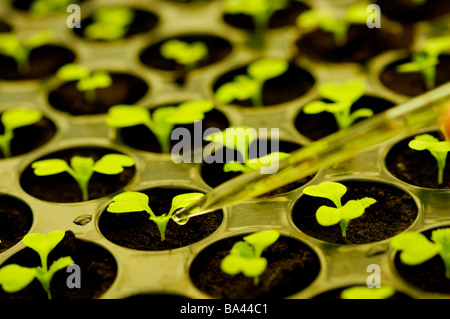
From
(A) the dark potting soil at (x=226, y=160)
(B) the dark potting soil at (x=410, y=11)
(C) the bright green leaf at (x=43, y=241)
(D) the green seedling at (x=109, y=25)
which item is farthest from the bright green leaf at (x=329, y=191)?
(D) the green seedling at (x=109, y=25)

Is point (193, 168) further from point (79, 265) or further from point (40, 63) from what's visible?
point (40, 63)

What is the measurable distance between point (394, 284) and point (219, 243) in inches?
11.3

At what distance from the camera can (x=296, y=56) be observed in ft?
4.91

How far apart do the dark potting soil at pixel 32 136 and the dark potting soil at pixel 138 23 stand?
16.7 inches

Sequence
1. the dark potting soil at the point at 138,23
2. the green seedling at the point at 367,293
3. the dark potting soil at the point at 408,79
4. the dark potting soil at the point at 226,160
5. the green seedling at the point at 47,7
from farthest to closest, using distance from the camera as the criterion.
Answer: the green seedling at the point at 47,7 → the dark potting soil at the point at 138,23 → the dark potting soil at the point at 408,79 → the dark potting soil at the point at 226,160 → the green seedling at the point at 367,293

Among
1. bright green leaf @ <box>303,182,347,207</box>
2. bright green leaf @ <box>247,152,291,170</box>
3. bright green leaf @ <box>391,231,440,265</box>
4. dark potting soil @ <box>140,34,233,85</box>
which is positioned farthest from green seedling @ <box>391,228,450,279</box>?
dark potting soil @ <box>140,34,233,85</box>

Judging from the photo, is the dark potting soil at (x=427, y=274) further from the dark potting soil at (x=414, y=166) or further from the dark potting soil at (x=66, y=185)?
the dark potting soil at (x=66, y=185)

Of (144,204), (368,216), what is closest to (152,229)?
(144,204)

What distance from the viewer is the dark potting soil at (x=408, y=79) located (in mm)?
1351

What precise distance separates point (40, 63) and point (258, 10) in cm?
62

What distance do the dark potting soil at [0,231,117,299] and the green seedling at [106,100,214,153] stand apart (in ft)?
1.03

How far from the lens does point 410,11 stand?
1.61m

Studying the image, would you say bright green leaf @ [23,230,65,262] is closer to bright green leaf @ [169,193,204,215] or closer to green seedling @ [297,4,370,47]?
bright green leaf @ [169,193,204,215]
